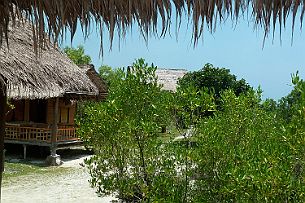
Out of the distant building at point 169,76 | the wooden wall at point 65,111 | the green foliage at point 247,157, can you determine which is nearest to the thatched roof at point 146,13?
the green foliage at point 247,157

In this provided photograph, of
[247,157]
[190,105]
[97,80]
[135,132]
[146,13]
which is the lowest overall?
[247,157]

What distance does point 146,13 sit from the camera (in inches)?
80.9

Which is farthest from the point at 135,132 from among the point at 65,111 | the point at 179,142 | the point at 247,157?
the point at 65,111

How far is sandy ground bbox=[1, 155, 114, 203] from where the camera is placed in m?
7.84

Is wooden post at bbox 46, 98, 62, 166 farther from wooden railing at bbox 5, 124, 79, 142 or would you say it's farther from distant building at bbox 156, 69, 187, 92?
distant building at bbox 156, 69, 187, 92

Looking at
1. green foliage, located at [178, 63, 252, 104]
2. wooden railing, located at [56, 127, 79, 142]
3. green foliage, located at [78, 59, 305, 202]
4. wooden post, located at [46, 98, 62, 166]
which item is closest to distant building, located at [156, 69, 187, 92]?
green foliage, located at [178, 63, 252, 104]

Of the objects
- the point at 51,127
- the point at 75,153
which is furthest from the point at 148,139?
the point at 75,153

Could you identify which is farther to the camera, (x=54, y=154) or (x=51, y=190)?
(x=54, y=154)

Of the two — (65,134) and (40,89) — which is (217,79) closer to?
(65,134)

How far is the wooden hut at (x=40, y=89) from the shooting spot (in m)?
6.61

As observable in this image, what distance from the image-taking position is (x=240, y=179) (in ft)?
9.89

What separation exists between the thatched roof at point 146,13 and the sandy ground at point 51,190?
5723 millimetres

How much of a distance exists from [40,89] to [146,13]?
228 inches

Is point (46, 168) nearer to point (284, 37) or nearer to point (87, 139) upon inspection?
point (87, 139)
